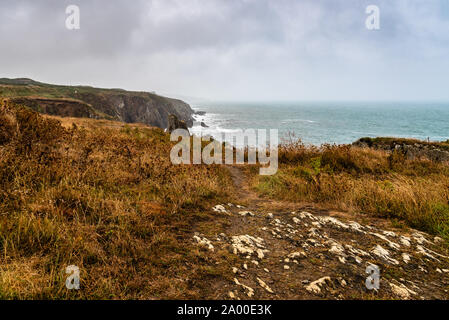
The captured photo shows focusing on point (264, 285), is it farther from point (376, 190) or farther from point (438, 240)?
point (376, 190)

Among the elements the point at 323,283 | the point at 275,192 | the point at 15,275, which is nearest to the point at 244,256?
the point at 323,283

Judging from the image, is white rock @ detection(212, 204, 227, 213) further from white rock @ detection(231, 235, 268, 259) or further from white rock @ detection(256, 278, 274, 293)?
white rock @ detection(256, 278, 274, 293)

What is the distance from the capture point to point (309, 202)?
6078 mm

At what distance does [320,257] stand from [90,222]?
11.2 ft

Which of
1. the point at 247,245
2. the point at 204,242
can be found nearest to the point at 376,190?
the point at 247,245

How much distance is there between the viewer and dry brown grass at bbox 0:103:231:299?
7.47 feet

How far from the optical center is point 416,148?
1398cm

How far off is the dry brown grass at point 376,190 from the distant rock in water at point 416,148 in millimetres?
2621

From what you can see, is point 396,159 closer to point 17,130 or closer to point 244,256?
point 244,256

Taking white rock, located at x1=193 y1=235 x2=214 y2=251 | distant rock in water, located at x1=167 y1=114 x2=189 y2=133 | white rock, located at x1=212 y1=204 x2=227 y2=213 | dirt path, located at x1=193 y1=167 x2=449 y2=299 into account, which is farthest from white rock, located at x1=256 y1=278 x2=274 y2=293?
distant rock in water, located at x1=167 y1=114 x2=189 y2=133

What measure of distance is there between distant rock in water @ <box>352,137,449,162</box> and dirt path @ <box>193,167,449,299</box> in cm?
1131

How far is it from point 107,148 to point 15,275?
5988 mm

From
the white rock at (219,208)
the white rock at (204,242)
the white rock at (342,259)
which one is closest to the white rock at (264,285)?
the white rock at (204,242)

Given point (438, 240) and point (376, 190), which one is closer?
point (438, 240)
